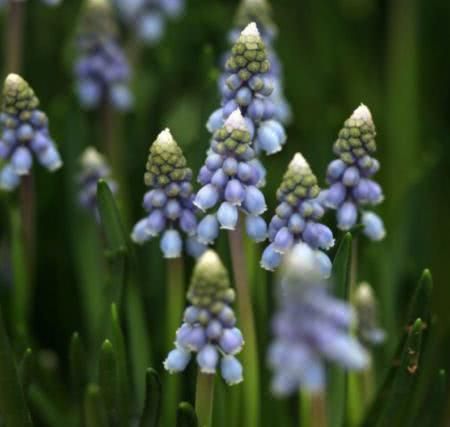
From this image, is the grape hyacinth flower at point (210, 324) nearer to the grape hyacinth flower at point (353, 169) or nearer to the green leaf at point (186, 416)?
the green leaf at point (186, 416)

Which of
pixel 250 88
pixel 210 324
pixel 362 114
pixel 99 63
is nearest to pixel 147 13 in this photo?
pixel 99 63

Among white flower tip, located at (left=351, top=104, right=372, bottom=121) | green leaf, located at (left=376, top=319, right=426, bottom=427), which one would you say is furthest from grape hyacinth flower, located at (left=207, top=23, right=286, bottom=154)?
green leaf, located at (left=376, top=319, right=426, bottom=427)

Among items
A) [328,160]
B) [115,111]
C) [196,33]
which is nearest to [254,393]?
[328,160]

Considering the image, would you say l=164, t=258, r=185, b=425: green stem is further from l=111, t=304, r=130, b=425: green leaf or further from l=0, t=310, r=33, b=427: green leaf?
l=0, t=310, r=33, b=427: green leaf

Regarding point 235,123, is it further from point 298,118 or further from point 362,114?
point 298,118

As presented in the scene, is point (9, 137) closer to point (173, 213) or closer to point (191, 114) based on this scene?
point (173, 213)

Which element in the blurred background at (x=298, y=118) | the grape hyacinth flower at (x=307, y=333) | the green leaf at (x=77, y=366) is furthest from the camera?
the blurred background at (x=298, y=118)

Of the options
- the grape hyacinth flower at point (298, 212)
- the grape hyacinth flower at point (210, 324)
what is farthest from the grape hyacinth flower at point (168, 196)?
the grape hyacinth flower at point (210, 324)
